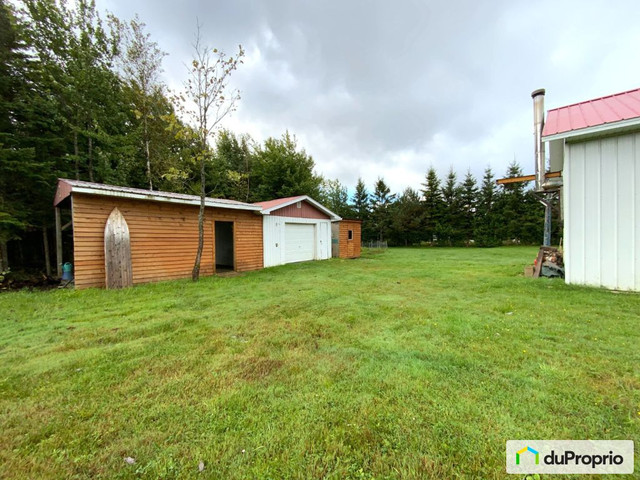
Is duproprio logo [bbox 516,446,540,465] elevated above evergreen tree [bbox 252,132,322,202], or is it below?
below

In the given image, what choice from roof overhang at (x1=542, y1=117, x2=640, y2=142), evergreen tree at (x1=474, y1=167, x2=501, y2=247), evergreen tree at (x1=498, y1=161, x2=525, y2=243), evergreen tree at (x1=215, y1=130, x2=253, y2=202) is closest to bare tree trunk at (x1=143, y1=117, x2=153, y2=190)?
evergreen tree at (x1=215, y1=130, x2=253, y2=202)

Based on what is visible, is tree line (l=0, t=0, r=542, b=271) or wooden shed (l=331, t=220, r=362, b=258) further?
wooden shed (l=331, t=220, r=362, b=258)

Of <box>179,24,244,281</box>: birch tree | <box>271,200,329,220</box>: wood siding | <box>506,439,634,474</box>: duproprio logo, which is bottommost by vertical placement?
<box>506,439,634,474</box>: duproprio logo

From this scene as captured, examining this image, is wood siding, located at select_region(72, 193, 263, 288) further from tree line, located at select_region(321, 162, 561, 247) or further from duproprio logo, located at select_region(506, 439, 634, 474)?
tree line, located at select_region(321, 162, 561, 247)

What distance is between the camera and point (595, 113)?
5.60 m

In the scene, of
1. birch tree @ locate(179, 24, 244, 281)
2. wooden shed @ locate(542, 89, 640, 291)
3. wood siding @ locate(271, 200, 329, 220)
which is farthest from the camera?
wood siding @ locate(271, 200, 329, 220)

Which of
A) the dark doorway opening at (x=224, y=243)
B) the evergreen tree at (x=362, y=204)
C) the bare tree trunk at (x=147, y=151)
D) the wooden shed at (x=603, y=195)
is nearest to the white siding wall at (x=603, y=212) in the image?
the wooden shed at (x=603, y=195)

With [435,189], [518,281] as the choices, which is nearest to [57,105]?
[518,281]

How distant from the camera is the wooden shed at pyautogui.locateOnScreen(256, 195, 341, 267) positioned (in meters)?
11.0

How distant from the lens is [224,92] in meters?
7.47

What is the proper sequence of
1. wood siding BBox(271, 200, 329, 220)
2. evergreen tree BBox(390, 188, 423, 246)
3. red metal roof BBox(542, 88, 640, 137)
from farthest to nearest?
1. evergreen tree BBox(390, 188, 423, 246)
2. wood siding BBox(271, 200, 329, 220)
3. red metal roof BBox(542, 88, 640, 137)

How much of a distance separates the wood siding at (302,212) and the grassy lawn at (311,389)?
298 inches

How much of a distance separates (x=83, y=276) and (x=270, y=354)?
20.8ft

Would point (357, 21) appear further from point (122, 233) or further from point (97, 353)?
point (97, 353)
